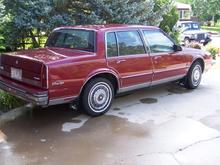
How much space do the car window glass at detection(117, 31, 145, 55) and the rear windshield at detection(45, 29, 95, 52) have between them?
59cm

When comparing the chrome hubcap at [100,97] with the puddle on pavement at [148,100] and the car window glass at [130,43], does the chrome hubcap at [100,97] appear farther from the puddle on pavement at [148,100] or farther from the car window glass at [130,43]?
the puddle on pavement at [148,100]

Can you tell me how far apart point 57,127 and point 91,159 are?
1322mm

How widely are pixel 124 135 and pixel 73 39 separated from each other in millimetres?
2132

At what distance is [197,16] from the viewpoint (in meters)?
49.5

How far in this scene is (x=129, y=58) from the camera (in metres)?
6.49

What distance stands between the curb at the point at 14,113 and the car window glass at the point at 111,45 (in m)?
1.85

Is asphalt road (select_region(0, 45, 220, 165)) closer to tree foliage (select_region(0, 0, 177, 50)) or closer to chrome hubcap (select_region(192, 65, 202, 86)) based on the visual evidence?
chrome hubcap (select_region(192, 65, 202, 86))

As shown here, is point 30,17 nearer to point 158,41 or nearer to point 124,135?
point 158,41

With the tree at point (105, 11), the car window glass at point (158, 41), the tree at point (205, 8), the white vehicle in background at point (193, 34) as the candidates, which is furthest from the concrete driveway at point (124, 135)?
the tree at point (205, 8)

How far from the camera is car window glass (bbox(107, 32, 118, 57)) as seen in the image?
623 centimetres

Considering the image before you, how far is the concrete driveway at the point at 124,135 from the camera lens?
15.1ft

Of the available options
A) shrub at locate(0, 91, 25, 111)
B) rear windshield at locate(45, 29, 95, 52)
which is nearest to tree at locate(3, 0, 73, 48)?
rear windshield at locate(45, 29, 95, 52)

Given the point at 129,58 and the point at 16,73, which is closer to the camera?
the point at 16,73

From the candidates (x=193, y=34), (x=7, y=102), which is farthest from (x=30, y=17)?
(x=193, y=34)
